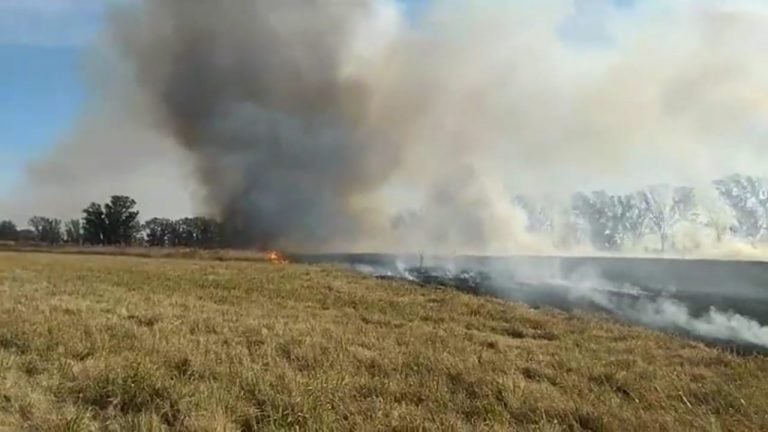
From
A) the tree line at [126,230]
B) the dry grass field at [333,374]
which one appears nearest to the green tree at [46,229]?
→ the tree line at [126,230]

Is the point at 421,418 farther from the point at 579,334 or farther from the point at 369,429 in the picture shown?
the point at 579,334

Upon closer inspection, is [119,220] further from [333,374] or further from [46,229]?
[333,374]

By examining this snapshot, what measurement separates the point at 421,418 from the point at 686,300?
4828 centimetres

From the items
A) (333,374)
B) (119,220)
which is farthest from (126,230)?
(333,374)

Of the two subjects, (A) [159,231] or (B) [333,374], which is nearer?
(B) [333,374]

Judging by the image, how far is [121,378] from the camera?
10.4m

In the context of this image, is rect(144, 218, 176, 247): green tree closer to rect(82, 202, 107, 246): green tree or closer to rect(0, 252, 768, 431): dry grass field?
rect(82, 202, 107, 246): green tree

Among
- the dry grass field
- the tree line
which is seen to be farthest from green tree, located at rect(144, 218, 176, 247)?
the dry grass field

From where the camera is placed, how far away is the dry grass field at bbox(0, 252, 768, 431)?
→ 9.21 m

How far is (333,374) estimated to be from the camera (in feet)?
40.1

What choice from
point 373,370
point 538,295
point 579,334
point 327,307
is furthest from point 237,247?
point 373,370

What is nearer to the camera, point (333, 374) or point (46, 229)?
point (333, 374)

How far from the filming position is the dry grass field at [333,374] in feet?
30.2

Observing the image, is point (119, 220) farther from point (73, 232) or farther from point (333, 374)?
point (333, 374)
